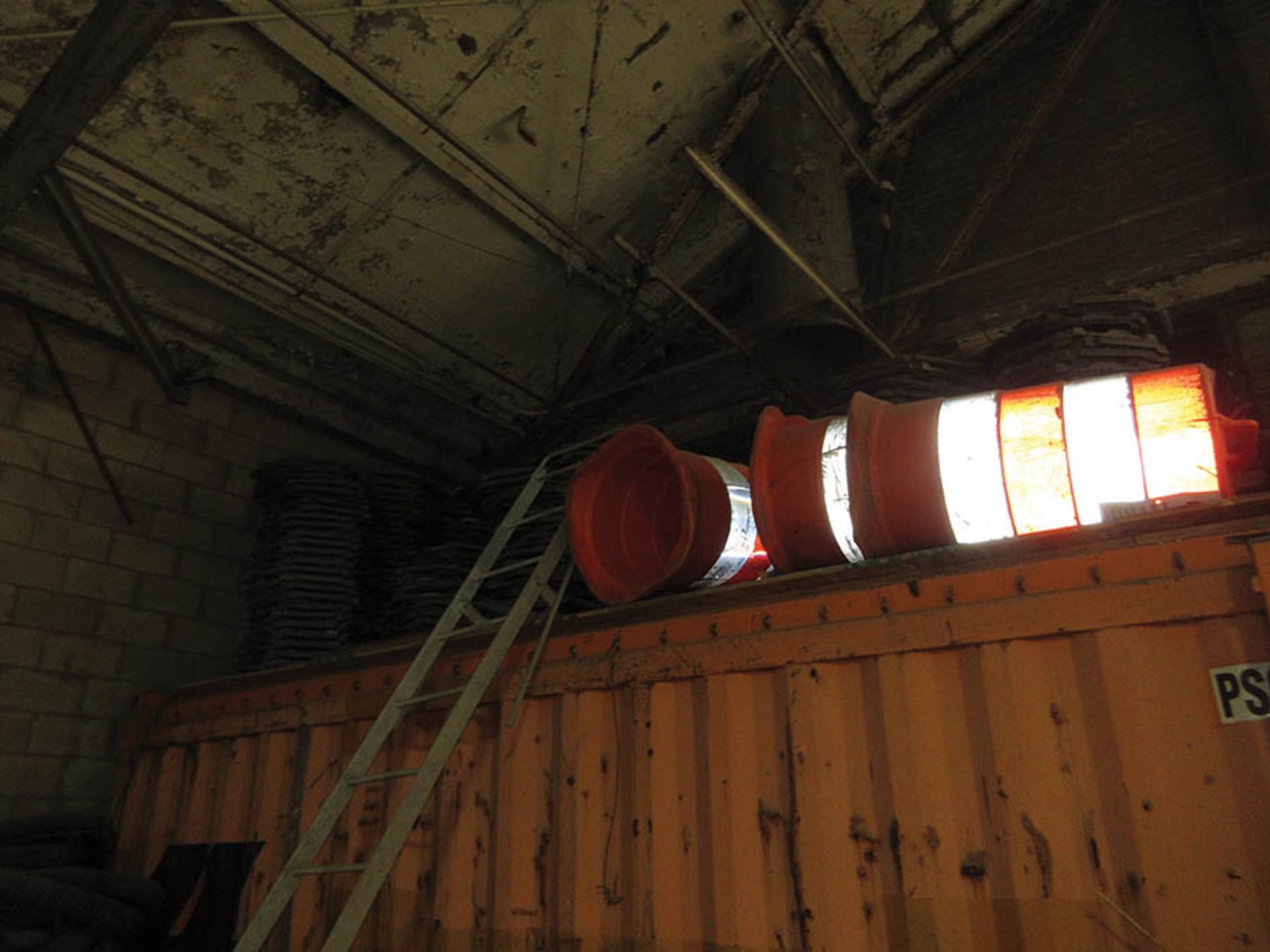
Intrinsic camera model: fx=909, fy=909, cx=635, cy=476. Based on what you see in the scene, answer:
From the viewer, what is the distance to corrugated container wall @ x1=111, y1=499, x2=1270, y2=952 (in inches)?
94.2

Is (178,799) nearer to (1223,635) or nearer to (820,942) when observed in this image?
(820,942)

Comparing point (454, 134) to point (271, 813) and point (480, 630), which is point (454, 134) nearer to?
point (480, 630)

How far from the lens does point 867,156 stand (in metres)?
6.90

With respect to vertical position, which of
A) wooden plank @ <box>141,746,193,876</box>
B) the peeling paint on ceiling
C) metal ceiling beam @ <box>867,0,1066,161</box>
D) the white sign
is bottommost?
wooden plank @ <box>141,746,193,876</box>

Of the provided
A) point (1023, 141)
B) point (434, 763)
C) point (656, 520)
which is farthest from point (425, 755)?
point (1023, 141)

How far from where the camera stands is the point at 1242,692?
92.9 inches

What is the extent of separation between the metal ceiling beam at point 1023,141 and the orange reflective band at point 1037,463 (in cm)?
337

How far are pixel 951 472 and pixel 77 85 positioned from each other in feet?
12.6

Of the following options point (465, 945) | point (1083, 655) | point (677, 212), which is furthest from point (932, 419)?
point (677, 212)

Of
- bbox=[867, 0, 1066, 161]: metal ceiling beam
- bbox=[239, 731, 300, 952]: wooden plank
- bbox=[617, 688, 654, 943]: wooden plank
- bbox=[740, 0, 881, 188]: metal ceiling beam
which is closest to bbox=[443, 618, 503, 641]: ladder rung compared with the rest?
bbox=[617, 688, 654, 943]: wooden plank

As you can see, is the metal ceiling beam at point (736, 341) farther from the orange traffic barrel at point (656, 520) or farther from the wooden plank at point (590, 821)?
the wooden plank at point (590, 821)

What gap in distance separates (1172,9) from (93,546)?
789cm

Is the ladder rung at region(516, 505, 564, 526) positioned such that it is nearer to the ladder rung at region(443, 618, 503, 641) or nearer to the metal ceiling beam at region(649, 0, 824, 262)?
the ladder rung at region(443, 618, 503, 641)

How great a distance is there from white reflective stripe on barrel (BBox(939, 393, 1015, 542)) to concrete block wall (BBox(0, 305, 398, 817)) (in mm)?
5039
